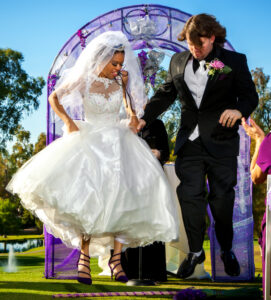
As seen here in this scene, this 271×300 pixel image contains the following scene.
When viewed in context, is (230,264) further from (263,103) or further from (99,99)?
(263,103)

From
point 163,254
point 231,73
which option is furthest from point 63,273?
point 231,73

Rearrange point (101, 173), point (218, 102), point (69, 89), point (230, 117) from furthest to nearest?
point (69, 89)
point (218, 102)
point (101, 173)
point (230, 117)

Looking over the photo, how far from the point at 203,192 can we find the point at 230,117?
718 millimetres

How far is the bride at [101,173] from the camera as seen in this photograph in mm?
3967

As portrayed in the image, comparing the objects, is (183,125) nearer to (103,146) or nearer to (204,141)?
(204,141)

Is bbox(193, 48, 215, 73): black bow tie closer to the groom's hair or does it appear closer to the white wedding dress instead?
the groom's hair

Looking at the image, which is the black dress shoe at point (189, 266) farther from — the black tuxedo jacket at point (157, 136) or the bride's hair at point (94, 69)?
the black tuxedo jacket at point (157, 136)

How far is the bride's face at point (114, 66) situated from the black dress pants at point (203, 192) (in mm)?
1020

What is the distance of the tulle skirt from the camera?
3.94m

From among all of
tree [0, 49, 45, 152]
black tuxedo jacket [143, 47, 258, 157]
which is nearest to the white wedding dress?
black tuxedo jacket [143, 47, 258, 157]

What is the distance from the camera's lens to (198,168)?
13.6ft

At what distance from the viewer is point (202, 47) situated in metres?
4.13

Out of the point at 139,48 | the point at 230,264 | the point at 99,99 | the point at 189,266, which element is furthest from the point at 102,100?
the point at 139,48

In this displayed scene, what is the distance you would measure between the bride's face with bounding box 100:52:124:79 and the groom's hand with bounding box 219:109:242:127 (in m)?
1.14
